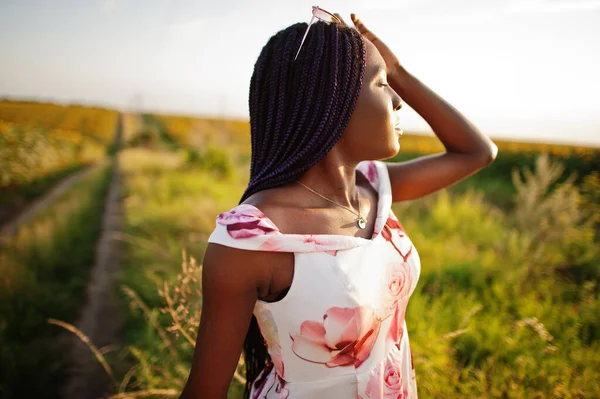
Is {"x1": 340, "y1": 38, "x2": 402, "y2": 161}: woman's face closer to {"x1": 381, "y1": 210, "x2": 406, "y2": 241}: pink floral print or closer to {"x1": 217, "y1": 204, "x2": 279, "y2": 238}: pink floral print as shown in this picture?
{"x1": 381, "y1": 210, "x2": 406, "y2": 241}: pink floral print

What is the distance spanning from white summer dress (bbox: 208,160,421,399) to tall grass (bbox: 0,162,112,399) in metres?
2.70

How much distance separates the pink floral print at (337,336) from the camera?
3.57 feet

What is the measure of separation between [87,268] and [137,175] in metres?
5.83

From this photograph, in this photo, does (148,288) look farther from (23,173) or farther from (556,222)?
(23,173)

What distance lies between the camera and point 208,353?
1060 millimetres

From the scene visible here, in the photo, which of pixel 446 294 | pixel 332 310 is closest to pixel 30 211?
pixel 446 294

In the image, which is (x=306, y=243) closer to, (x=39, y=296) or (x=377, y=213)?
(x=377, y=213)

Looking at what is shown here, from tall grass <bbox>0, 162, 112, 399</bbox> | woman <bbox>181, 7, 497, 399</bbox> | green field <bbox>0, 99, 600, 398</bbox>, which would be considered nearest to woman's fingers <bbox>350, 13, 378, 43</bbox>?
woman <bbox>181, 7, 497, 399</bbox>

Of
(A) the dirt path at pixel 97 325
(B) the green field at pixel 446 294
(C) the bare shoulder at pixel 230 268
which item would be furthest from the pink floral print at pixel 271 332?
(A) the dirt path at pixel 97 325

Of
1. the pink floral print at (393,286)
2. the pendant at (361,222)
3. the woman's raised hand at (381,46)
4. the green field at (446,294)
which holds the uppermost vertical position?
the woman's raised hand at (381,46)

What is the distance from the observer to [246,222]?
1.04 metres

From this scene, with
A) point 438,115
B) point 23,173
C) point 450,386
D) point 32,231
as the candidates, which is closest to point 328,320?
point 438,115

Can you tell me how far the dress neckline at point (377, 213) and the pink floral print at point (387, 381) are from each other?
41 centimetres

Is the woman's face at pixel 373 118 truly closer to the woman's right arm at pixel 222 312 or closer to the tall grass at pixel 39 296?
the woman's right arm at pixel 222 312
